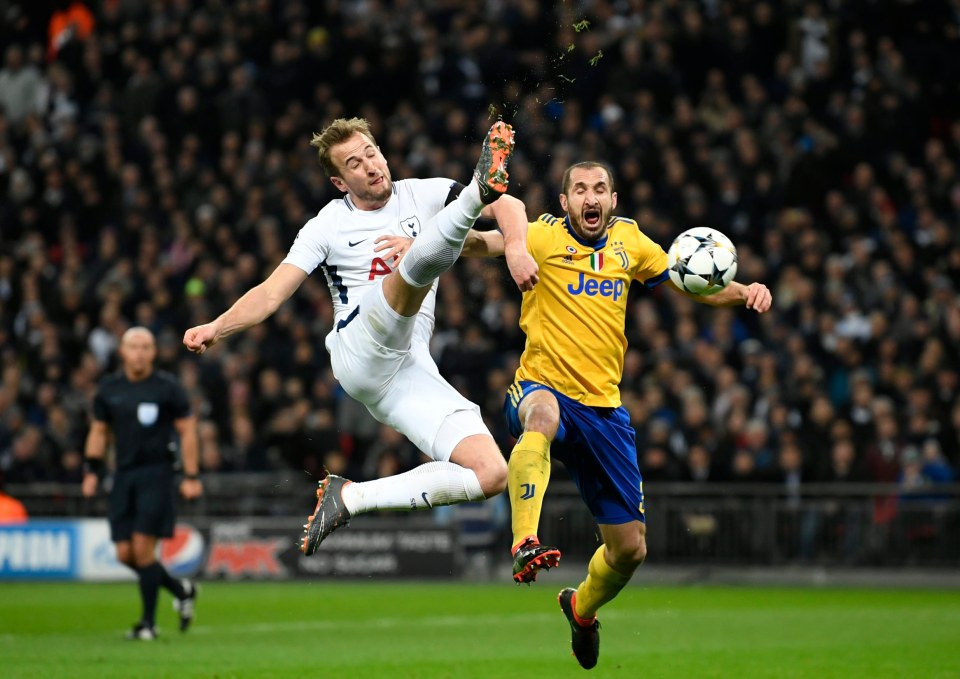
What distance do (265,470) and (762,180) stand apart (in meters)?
7.17

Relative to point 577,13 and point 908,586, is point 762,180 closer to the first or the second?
point 577,13

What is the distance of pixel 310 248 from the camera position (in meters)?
8.33

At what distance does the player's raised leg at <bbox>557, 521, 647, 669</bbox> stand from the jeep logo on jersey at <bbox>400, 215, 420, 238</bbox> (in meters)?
1.95

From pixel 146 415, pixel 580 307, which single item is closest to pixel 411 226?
pixel 580 307

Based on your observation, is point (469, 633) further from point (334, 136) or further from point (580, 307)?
point (334, 136)

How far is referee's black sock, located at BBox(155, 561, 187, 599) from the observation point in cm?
1253

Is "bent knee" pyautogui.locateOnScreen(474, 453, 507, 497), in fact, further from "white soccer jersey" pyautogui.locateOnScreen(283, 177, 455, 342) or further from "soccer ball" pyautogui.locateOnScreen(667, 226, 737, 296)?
"soccer ball" pyautogui.locateOnScreen(667, 226, 737, 296)

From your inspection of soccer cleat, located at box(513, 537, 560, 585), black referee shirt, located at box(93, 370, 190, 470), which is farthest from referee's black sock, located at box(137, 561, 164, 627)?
soccer cleat, located at box(513, 537, 560, 585)

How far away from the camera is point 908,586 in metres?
17.4

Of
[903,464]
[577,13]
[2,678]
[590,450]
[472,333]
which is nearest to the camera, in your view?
[590,450]

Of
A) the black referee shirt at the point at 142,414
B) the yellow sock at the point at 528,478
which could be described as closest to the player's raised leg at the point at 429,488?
the yellow sock at the point at 528,478

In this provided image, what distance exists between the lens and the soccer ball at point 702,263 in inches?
334

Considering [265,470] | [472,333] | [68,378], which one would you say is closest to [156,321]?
[68,378]

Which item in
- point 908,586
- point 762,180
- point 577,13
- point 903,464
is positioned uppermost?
point 577,13
